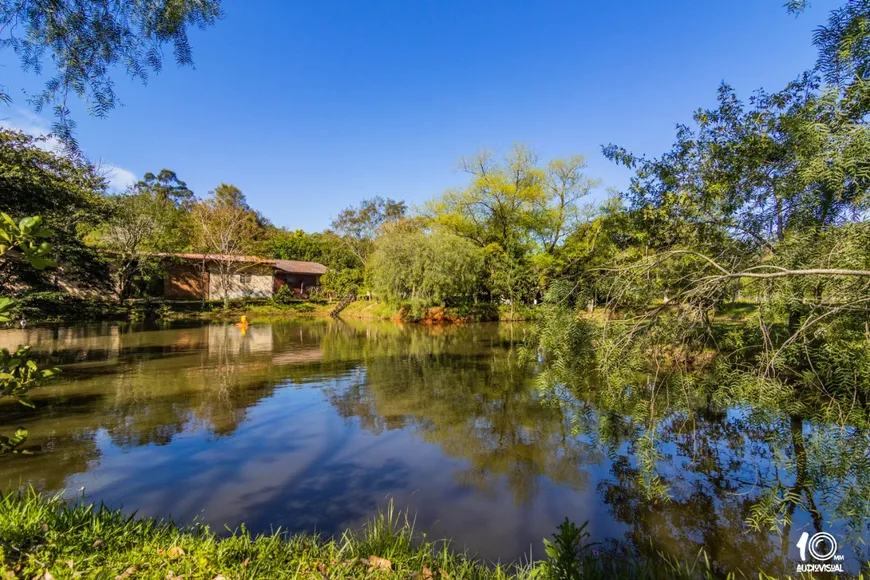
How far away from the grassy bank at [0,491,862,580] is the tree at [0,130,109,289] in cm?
352

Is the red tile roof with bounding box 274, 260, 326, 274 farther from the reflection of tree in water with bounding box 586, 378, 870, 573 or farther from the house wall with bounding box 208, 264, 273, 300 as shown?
the reflection of tree in water with bounding box 586, 378, 870, 573

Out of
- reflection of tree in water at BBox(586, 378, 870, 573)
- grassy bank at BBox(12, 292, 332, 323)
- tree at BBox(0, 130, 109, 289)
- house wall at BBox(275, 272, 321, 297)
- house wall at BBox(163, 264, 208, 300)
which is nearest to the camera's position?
reflection of tree in water at BBox(586, 378, 870, 573)

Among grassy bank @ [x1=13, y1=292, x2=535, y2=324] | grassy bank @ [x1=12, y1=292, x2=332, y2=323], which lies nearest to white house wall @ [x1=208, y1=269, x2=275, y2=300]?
grassy bank @ [x1=13, y1=292, x2=535, y2=324]

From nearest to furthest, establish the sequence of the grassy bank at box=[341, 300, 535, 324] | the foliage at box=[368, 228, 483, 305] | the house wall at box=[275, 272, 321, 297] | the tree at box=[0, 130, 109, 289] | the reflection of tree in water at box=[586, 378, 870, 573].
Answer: the reflection of tree in water at box=[586, 378, 870, 573]
the tree at box=[0, 130, 109, 289]
the foliage at box=[368, 228, 483, 305]
the grassy bank at box=[341, 300, 535, 324]
the house wall at box=[275, 272, 321, 297]

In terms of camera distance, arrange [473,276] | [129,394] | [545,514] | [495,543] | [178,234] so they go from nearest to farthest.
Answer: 1. [495,543]
2. [545,514]
3. [129,394]
4. [473,276]
5. [178,234]

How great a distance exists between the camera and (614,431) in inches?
169

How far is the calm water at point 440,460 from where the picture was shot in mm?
4176

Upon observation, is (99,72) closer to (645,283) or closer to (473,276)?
(645,283)

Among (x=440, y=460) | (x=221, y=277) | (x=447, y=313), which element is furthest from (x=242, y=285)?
(x=440, y=460)

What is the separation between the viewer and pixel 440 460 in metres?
6.41

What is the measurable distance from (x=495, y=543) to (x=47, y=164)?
21066 millimetres

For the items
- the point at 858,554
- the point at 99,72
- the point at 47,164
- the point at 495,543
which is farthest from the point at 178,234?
the point at 858,554

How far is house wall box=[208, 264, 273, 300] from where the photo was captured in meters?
35.3

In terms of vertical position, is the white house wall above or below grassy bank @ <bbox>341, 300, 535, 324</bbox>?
above
